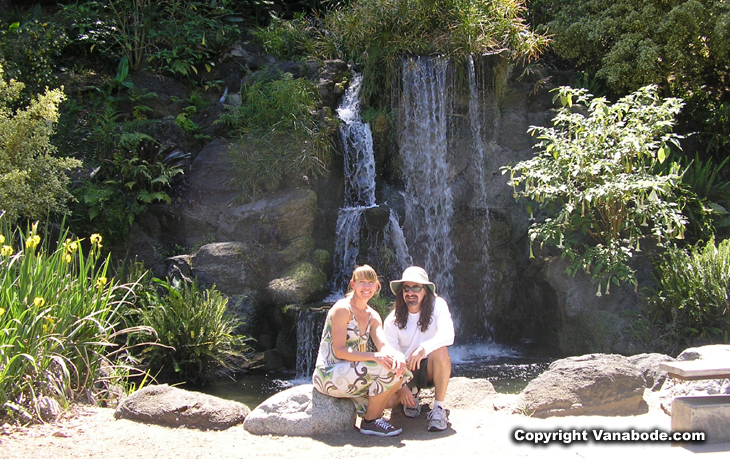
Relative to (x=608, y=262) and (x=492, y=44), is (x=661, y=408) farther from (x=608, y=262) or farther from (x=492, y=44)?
(x=492, y=44)

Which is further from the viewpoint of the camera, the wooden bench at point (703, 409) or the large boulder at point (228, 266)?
the large boulder at point (228, 266)

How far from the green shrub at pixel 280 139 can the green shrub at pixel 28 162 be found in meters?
2.58

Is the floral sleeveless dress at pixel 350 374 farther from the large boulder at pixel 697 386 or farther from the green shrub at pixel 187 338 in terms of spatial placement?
the green shrub at pixel 187 338

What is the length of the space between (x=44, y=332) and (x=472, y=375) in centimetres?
478

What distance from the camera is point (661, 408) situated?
4.62 m

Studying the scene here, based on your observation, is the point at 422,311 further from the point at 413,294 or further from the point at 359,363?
the point at 359,363

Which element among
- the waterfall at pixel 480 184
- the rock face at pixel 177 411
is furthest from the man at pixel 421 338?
the waterfall at pixel 480 184

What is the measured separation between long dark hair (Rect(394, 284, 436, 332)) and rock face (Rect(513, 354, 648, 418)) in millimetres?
983

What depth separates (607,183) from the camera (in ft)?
23.6

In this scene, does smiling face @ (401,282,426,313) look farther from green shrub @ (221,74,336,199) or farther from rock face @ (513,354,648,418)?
green shrub @ (221,74,336,199)

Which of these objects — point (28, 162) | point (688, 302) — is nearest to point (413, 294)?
point (688, 302)

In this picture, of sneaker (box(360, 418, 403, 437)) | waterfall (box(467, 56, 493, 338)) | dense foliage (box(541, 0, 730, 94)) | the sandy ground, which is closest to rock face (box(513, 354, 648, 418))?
the sandy ground

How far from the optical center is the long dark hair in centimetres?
450

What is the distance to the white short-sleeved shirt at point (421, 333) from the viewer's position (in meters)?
4.36
